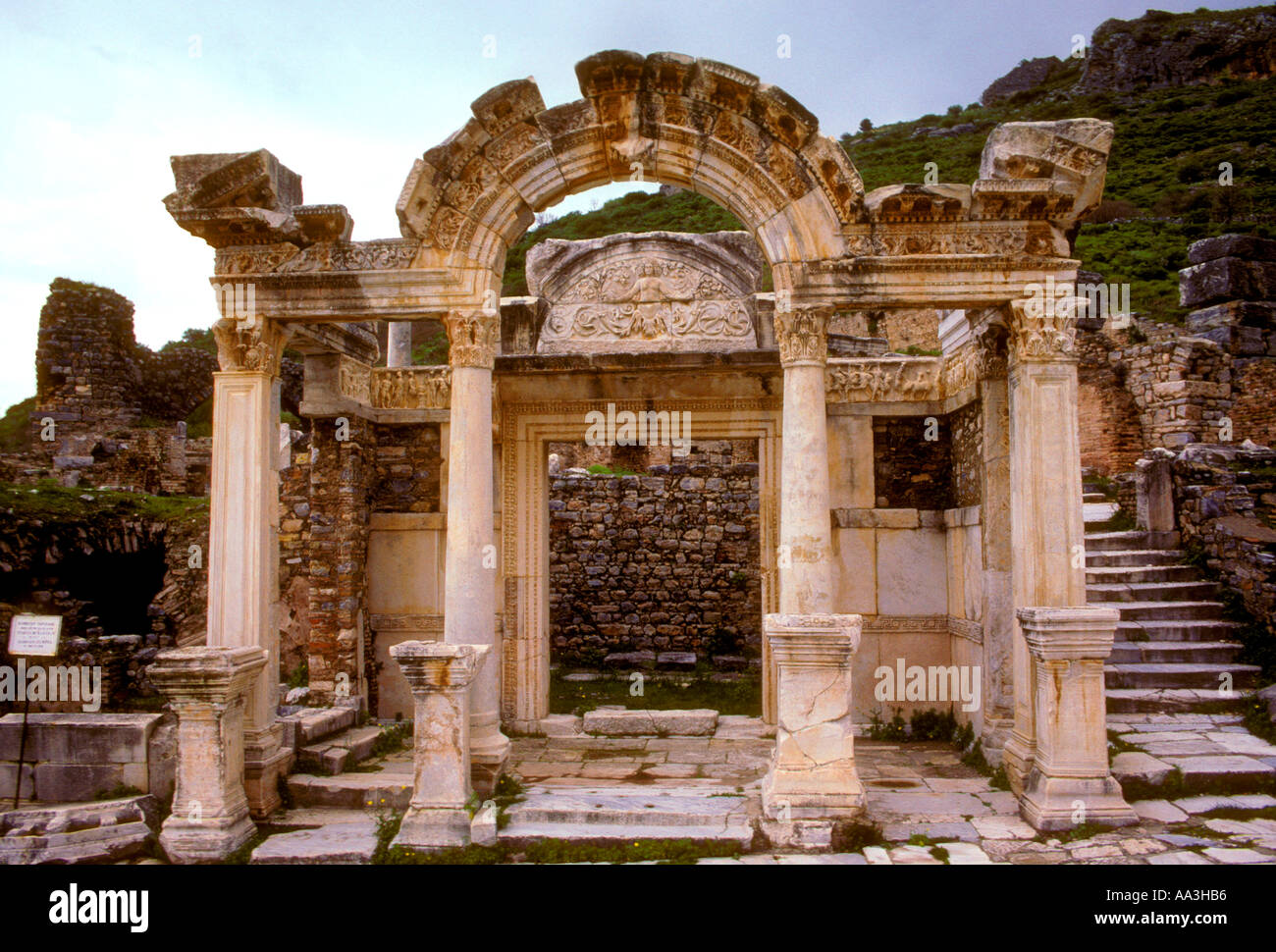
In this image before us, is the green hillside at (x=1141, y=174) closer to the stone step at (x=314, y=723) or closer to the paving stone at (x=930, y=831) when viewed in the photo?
the paving stone at (x=930, y=831)

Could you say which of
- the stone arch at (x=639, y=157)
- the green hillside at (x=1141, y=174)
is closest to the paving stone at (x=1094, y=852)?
the stone arch at (x=639, y=157)

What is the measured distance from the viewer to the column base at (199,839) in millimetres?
5770

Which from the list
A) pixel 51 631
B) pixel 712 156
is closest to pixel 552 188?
pixel 712 156

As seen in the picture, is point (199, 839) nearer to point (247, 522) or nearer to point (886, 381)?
point (247, 522)

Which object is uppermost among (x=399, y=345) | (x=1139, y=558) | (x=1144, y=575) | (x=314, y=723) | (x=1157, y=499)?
(x=399, y=345)

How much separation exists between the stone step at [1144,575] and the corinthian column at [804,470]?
16.3 feet

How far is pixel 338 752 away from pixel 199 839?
57.6 inches

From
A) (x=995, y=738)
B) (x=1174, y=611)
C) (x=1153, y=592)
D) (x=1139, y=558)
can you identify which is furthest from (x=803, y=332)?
(x=1139, y=558)

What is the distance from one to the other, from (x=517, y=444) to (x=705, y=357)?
7.31ft

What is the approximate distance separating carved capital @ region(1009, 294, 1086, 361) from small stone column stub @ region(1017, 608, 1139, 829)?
1.92 meters

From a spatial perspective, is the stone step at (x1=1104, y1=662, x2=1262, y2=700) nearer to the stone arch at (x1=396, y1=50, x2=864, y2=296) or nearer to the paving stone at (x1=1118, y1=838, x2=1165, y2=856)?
the paving stone at (x1=1118, y1=838, x2=1165, y2=856)

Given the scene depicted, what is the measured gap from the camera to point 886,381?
8961mm

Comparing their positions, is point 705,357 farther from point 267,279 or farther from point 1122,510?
point 1122,510

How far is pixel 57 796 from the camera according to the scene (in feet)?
21.1
